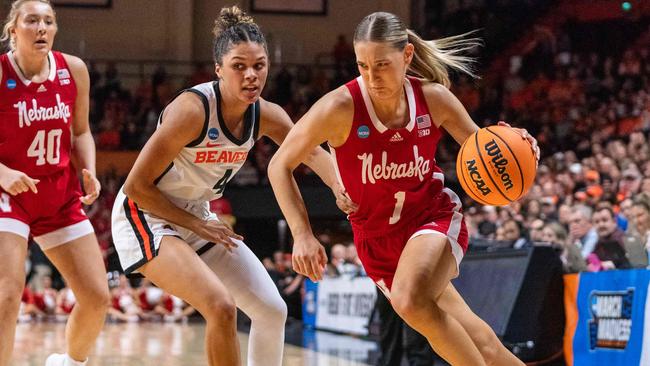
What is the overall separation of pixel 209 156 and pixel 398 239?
931mm

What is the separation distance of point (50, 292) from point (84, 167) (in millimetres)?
12274

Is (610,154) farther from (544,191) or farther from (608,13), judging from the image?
(608,13)

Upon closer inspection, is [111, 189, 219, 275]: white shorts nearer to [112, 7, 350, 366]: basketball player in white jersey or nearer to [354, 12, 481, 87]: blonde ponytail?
[112, 7, 350, 366]: basketball player in white jersey

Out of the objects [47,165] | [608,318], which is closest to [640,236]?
[608,318]

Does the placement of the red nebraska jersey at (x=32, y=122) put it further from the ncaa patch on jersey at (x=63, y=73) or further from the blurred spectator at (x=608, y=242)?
the blurred spectator at (x=608, y=242)

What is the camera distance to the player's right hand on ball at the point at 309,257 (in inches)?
156

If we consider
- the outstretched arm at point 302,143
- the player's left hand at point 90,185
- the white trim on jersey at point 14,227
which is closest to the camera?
the outstretched arm at point 302,143

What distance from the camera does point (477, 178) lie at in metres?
4.42

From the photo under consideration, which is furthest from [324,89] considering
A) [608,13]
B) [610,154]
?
[610,154]

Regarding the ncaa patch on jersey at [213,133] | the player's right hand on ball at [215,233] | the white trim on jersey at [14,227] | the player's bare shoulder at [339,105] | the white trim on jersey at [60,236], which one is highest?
the player's bare shoulder at [339,105]

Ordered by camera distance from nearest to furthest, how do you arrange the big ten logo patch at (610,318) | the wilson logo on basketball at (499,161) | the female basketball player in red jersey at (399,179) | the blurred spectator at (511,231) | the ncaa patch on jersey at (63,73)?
the female basketball player in red jersey at (399,179) → the wilson logo on basketball at (499,161) → the ncaa patch on jersey at (63,73) → the big ten logo patch at (610,318) → the blurred spectator at (511,231)

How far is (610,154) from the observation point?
1272 cm

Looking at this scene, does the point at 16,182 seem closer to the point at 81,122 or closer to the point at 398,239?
the point at 81,122

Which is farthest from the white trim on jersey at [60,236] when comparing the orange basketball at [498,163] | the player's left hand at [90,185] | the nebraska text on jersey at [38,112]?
the orange basketball at [498,163]
